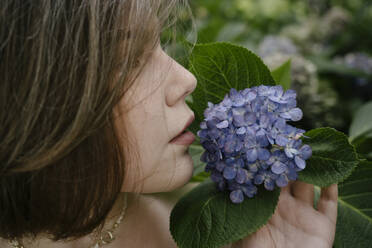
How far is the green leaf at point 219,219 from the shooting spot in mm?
638

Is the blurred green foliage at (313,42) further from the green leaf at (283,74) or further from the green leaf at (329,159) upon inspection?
the green leaf at (329,159)

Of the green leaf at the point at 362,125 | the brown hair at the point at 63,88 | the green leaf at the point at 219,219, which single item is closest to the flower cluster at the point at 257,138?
the green leaf at the point at 219,219

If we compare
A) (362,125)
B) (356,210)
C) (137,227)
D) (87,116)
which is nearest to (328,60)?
(362,125)

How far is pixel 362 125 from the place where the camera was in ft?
3.33

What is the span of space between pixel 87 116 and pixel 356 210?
529 millimetres

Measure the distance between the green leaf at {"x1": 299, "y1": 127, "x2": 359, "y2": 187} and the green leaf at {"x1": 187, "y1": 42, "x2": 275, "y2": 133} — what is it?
0.44ft

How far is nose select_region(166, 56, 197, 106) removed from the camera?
0.61 meters

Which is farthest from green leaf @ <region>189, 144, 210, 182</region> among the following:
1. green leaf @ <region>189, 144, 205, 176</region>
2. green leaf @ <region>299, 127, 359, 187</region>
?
green leaf @ <region>299, 127, 359, 187</region>

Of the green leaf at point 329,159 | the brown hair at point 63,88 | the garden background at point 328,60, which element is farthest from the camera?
the garden background at point 328,60

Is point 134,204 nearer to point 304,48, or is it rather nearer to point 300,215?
point 300,215

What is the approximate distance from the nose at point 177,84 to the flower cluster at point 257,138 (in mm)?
58

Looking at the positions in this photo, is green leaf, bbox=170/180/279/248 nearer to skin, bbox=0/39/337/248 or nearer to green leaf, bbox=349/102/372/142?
skin, bbox=0/39/337/248

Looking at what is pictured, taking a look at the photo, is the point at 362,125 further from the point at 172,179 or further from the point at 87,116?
the point at 87,116

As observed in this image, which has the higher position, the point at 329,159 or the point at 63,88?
the point at 63,88
